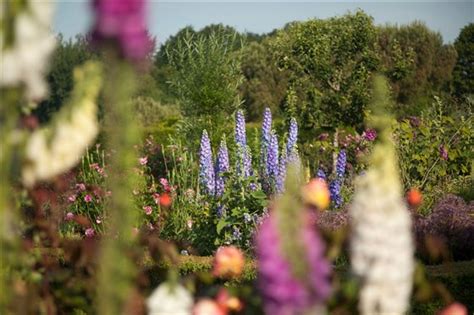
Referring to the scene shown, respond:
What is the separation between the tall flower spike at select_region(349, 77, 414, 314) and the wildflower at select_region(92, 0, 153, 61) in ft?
2.17

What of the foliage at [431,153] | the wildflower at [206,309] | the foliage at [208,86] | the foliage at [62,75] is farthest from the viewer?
the foliage at [62,75]

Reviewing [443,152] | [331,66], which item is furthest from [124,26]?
[331,66]

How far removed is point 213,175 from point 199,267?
1.64 meters

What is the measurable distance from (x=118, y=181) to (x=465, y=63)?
1142 inches

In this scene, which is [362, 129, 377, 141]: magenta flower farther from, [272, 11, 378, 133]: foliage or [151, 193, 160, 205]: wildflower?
[272, 11, 378, 133]: foliage

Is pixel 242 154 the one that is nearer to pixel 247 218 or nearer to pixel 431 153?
pixel 247 218

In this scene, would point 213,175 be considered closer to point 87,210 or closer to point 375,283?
point 87,210

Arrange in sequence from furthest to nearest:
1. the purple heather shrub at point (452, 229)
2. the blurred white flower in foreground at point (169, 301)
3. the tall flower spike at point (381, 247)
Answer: the purple heather shrub at point (452, 229), the blurred white flower in foreground at point (169, 301), the tall flower spike at point (381, 247)

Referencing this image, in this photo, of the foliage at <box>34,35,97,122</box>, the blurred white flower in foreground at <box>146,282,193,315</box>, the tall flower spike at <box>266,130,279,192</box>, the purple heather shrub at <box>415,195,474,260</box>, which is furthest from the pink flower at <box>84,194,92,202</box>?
the foliage at <box>34,35,97,122</box>

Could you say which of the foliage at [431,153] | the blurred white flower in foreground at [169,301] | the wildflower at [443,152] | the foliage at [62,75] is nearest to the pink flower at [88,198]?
the foliage at [431,153]

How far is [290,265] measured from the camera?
1817mm

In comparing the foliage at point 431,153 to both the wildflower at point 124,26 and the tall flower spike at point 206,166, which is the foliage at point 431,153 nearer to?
the tall flower spike at point 206,166

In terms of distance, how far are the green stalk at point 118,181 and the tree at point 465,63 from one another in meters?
25.6

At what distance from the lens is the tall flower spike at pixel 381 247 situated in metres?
1.94
